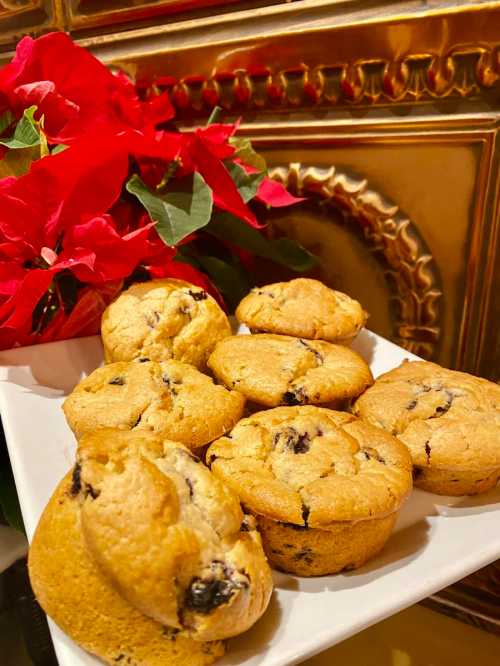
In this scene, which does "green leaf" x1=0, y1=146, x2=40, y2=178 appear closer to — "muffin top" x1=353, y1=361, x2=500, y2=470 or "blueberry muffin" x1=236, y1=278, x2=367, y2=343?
"blueberry muffin" x1=236, y1=278, x2=367, y2=343

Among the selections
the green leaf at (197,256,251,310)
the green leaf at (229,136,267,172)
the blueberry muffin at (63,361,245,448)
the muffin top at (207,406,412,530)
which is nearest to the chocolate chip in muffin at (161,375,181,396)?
the blueberry muffin at (63,361,245,448)

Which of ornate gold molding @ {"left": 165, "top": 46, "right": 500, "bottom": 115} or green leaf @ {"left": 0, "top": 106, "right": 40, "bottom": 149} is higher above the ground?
ornate gold molding @ {"left": 165, "top": 46, "right": 500, "bottom": 115}

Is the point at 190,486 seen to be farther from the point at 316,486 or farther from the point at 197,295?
the point at 197,295

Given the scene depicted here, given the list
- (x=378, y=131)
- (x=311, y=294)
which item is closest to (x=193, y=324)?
(x=311, y=294)

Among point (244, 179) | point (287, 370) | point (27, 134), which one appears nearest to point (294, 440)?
point (287, 370)

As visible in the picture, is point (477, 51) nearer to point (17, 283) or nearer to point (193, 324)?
point (193, 324)

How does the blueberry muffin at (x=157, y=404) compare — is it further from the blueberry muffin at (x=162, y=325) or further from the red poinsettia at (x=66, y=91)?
the red poinsettia at (x=66, y=91)
